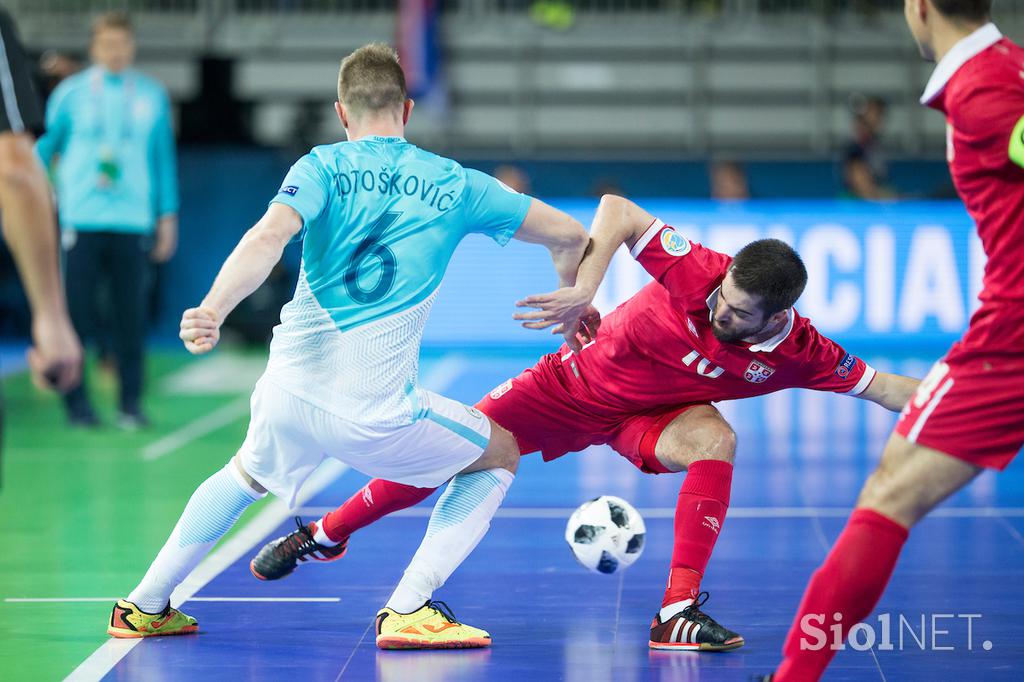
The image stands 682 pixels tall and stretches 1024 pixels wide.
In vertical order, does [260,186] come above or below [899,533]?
below

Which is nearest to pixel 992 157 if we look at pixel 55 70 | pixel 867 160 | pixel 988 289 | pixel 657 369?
pixel 988 289

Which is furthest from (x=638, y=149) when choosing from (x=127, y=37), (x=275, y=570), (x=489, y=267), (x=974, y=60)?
(x=974, y=60)

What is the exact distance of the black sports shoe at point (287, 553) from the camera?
566 centimetres

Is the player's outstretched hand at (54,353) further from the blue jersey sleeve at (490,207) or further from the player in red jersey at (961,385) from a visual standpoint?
the player in red jersey at (961,385)

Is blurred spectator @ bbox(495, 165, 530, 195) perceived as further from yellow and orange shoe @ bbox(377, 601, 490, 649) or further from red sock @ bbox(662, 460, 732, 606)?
yellow and orange shoe @ bbox(377, 601, 490, 649)

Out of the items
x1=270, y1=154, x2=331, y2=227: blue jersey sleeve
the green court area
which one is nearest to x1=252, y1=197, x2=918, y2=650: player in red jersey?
x1=270, y1=154, x2=331, y2=227: blue jersey sleeve

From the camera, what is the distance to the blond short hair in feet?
15.7

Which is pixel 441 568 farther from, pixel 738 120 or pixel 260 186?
pixel 738 120

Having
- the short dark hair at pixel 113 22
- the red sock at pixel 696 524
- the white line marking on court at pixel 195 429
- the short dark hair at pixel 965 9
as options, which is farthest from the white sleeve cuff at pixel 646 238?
the short dark hair at pixel 113 22

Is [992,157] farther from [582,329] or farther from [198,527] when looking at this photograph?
[198,527]

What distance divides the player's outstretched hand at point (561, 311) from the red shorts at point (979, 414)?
145 cm

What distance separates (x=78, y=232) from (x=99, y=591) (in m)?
5.09

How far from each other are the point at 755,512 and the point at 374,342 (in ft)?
11.0

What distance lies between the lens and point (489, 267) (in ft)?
47.4
